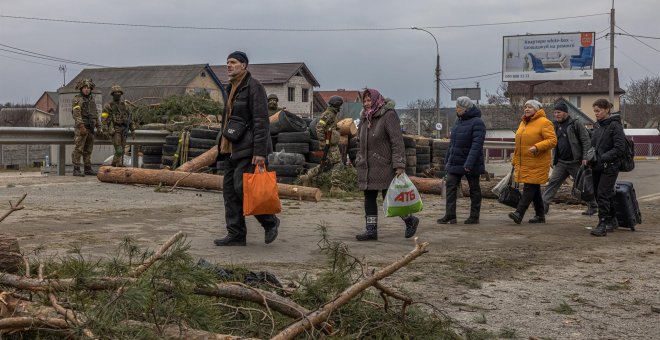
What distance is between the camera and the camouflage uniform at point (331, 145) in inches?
650

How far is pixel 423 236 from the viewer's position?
34.1ft

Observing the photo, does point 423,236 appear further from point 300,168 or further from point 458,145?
point 300,168

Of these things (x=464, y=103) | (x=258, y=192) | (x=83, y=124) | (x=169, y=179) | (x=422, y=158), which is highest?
(x=464, y=103)

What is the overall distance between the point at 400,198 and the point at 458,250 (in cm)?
90

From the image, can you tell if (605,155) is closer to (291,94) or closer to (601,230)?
(601,230)

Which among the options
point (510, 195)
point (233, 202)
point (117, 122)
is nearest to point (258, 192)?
point (233, 202)

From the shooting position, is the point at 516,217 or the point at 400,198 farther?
the point at 516,217

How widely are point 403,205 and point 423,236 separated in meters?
0.97

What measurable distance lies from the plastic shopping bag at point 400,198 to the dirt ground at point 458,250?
36 centimetres

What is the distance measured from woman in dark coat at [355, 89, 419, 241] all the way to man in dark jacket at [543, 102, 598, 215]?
12.5ft

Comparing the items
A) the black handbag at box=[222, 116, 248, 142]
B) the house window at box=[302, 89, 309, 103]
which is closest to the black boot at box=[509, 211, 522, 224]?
the black handbag at box=[222, 116, 248, 142]

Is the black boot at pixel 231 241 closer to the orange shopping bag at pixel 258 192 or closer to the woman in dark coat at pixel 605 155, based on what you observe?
the orange shopping bag at pixel 258 192

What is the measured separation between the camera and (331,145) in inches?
669

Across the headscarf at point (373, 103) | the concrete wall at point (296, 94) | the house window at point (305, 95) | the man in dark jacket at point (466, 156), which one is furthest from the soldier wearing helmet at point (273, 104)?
the house window at point (305, 95)
